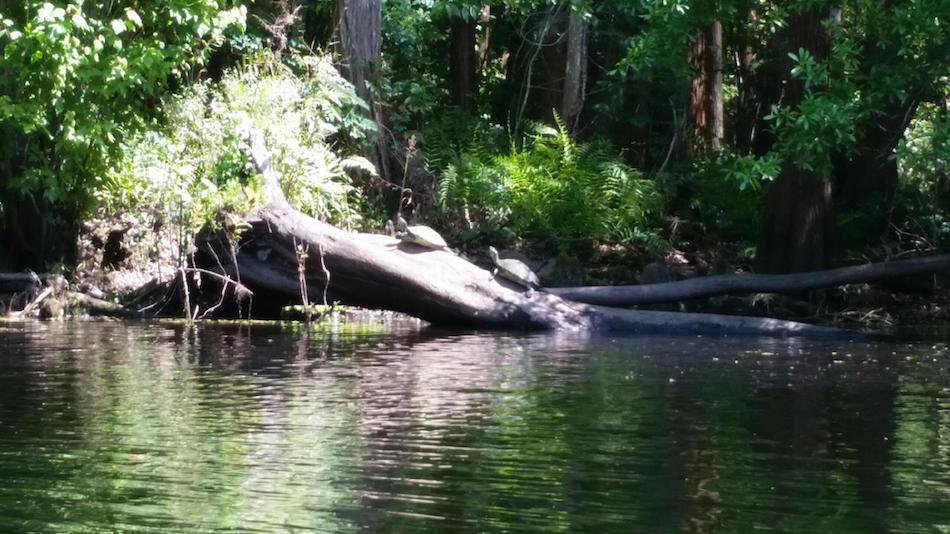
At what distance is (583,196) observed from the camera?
21.2 metres

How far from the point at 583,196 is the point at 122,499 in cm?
1564

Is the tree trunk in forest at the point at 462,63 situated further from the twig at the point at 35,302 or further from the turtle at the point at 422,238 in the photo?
the twig at the point at 35,302

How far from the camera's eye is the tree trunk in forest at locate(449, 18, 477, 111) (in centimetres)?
2697

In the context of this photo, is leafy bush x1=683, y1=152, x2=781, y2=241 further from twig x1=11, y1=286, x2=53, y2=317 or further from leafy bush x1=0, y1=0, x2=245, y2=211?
twig x1=11, y1=286, x2=53, y2=317

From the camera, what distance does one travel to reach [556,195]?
21312 mm

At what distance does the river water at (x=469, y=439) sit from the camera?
5.96m

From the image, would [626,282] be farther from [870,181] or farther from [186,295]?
[186,295]

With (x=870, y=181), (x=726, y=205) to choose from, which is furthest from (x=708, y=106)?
(x=870, y=181)

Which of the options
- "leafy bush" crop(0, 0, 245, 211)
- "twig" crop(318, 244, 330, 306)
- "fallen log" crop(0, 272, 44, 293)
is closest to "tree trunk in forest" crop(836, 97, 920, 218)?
"twig" crop(318, 244, 330, 306)

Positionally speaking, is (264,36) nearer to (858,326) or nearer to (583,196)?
(583,196)

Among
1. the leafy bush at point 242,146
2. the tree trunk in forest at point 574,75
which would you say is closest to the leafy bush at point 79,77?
the leafy bush at point 242,146

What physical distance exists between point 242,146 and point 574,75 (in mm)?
9608

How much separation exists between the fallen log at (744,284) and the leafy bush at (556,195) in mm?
4197

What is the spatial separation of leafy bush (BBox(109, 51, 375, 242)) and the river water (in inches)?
130
